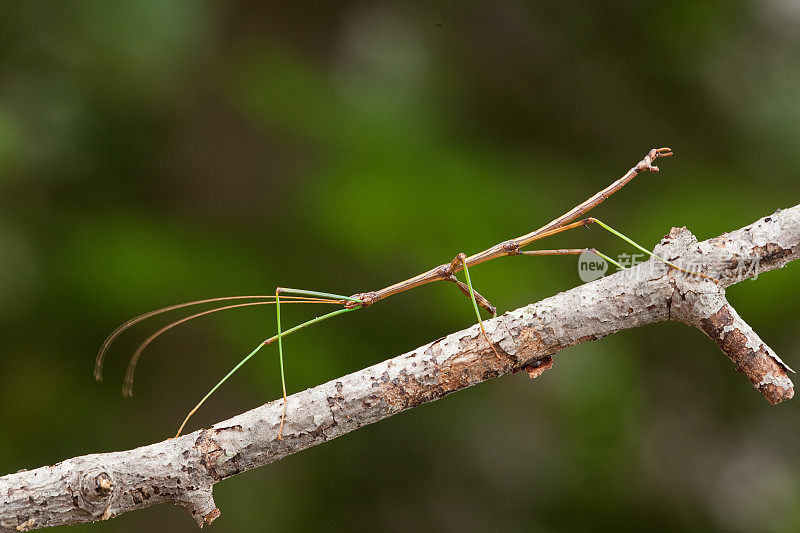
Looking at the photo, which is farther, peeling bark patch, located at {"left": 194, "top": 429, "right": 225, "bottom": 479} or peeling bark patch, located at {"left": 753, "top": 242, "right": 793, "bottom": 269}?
peeling bark patch, located at {"left": 194, "top": 429, "right": 225, "bottom": 479}

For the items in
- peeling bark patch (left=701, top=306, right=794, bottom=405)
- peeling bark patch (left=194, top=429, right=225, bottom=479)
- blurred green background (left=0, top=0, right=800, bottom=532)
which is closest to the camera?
peeling bark patch (left=701, top=306, right=794, bottom=405)

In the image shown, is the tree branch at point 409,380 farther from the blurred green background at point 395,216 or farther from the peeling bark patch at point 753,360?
the blurred green background at point 395,216

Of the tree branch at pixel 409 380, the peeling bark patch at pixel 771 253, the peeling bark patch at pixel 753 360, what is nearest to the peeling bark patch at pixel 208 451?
the tree branch at pixel 409 380

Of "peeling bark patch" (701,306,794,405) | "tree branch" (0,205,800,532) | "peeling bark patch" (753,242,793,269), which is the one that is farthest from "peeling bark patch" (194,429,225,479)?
"peeling bark patch" (753,242,793,269)

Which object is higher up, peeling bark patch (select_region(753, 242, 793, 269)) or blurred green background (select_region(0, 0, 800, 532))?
blurred green background (select_region(0, 0, 800, 532))

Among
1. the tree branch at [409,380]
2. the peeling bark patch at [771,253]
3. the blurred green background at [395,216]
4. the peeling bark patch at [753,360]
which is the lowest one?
the peeling bark patch at [753,360]

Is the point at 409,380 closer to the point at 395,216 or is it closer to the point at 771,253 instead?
the point at 771,253

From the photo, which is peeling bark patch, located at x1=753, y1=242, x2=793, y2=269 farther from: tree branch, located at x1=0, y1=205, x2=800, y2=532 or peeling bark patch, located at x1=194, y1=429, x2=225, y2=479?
peeling bark patch, located at x1=194, y1=429, x2=225, y2=479
